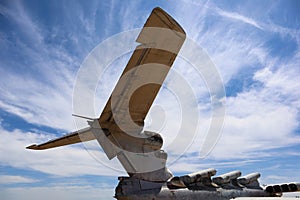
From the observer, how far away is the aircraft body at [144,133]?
20.7 ft

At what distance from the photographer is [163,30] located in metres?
5.90

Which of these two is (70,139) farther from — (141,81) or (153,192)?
(141,81)

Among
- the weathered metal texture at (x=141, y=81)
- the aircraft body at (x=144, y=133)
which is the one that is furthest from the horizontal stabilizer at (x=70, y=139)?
the weathered metal texture at (x=141, y=81)

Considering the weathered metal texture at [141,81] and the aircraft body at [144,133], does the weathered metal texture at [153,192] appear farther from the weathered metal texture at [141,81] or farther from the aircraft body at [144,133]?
the weathered metal texture at [141,81]

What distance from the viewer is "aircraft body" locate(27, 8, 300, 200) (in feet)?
20.7

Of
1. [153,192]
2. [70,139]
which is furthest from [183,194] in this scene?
[70,139]

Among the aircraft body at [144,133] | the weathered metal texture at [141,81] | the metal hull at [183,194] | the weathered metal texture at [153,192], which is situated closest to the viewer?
the weathered metal texture at [141,81]

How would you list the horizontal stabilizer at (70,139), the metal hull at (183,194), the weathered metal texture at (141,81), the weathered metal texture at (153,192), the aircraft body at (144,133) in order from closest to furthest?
the weathered metal texture at (141,81) < the aircraft body at (144,133) < the weathered metal texture at (153,192) < the metal hull at (183,194) < the horizontal stabilizer at (70,139)

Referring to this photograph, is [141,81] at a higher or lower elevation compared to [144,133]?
higher

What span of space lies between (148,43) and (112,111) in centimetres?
282

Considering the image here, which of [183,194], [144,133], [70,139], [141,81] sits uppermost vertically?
[141,81]

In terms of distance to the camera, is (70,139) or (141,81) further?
(70,139)

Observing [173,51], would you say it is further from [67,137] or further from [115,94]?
[67,137]

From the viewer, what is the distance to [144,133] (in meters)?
9.27
